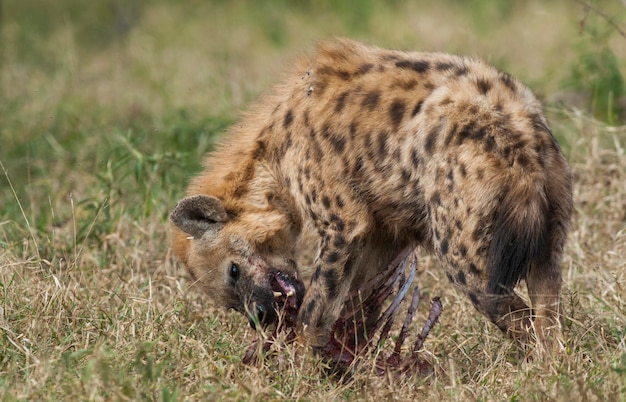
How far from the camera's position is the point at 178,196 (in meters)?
6.78

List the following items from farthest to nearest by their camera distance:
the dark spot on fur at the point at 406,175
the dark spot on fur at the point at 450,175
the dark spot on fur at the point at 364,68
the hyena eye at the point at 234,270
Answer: the hyena eye at the point at 234,270
the dark spot on fur at the point at 364,68
the dark spot on fur at the point at 406,175
the dark spot on fur at the point at 450,175

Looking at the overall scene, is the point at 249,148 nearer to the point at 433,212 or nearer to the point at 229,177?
the point at 229,177

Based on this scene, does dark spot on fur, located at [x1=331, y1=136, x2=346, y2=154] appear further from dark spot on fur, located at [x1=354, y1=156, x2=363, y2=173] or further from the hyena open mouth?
the hyena open mouth

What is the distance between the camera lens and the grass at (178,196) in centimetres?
458

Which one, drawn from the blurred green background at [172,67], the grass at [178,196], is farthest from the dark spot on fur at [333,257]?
the blurred green background at [172,67]

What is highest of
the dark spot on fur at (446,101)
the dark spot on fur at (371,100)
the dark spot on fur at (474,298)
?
Result: the dark spot on fur at (446,101)

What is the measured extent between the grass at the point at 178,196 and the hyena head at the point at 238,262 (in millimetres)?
192

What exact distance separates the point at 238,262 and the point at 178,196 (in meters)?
1.43

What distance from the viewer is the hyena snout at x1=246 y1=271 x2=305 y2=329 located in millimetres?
5395

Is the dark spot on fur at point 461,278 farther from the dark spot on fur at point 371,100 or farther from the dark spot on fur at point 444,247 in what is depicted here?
the dark spot on fur at point 371,100

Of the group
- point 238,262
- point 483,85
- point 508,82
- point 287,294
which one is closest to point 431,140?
point 483,85

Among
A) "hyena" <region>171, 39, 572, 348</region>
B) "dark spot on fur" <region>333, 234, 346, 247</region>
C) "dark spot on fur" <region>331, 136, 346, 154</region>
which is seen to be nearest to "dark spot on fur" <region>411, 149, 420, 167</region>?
"hyena" <region>171, 39, 572, 348</region>

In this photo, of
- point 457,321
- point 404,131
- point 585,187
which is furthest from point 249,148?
point 585,187

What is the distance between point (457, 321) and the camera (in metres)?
5.61
